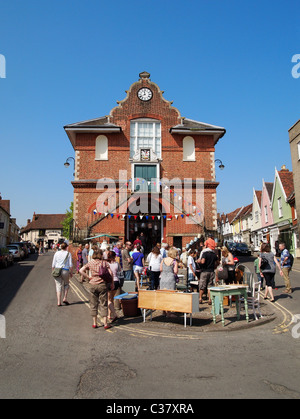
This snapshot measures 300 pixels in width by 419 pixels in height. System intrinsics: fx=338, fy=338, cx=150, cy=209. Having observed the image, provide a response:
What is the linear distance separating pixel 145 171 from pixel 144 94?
6.28 metres

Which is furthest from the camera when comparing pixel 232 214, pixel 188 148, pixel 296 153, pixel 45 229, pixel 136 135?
pixel 45 229

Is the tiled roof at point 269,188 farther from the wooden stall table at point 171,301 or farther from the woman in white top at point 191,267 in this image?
the wooden stall table at point 171,301

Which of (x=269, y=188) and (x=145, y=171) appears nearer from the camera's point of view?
(x=145, y=171)

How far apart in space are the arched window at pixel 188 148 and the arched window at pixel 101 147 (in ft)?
20.0

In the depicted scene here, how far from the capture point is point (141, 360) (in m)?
5.76

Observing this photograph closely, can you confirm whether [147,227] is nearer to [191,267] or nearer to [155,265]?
[191,267]

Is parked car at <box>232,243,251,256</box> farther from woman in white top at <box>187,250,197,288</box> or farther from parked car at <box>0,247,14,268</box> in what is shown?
woman in white top at <box>187,250,197,288</box>

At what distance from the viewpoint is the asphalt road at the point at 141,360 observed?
4.47 metres

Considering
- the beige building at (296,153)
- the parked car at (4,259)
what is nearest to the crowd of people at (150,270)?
the parked car at (4,259)

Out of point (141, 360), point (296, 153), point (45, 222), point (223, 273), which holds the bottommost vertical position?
point (141, 360)

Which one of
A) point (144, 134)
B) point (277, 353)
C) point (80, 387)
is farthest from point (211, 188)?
point (80, 387)

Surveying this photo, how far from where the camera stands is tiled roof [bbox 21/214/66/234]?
86.6 metres

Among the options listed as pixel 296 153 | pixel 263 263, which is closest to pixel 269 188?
pixel 296 153

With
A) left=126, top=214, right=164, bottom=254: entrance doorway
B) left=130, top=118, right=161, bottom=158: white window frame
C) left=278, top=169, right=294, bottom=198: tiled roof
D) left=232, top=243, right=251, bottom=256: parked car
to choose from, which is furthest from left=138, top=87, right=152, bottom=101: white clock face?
left=278, top=169, right=294, bottom=198: tiled roof
